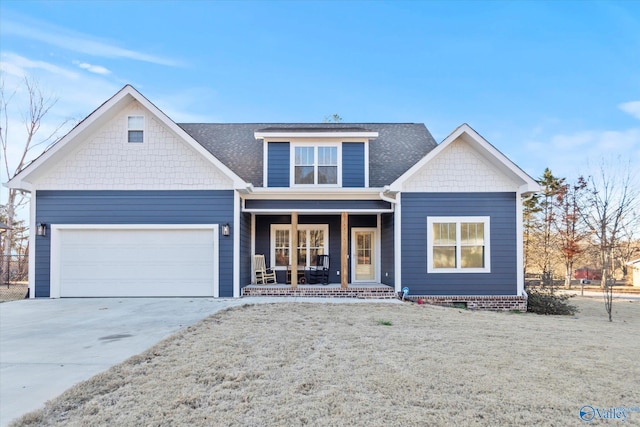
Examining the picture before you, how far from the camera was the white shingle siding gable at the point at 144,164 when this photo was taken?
1114 centimetres

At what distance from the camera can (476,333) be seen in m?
6.76

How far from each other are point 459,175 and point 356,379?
8585 mm

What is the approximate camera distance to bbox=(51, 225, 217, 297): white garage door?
1110 centimetres

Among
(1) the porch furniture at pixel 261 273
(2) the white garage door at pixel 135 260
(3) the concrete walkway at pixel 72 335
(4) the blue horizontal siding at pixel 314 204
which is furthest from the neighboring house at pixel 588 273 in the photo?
(2) the white garage door at pixel 135 260

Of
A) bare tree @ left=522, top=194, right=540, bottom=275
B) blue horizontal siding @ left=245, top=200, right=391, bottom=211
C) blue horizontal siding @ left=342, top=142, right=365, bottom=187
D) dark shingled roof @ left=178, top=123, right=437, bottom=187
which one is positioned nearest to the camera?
blue horizontal siding @ left=245, top=200, right=391, bottom=211

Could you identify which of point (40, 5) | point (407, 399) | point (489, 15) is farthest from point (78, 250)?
point (489, 15)

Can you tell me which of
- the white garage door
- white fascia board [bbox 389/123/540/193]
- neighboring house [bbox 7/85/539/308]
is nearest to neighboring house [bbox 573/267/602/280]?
white fascia board [bbox 389/123/540/193]

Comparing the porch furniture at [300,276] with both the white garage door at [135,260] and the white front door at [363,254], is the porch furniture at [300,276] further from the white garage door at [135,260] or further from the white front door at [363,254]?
the white garage door at [135,260]

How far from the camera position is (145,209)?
1117 centimetres

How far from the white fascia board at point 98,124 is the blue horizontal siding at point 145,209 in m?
0.54

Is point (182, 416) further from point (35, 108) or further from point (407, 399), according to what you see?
point (35, 108)

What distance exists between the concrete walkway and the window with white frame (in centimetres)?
361

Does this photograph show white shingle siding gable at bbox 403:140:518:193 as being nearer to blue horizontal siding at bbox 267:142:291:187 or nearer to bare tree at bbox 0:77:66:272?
blue horizontal siding at bbox 267:142:291:187

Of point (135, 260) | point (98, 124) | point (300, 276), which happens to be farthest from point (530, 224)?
point (98, 124)
